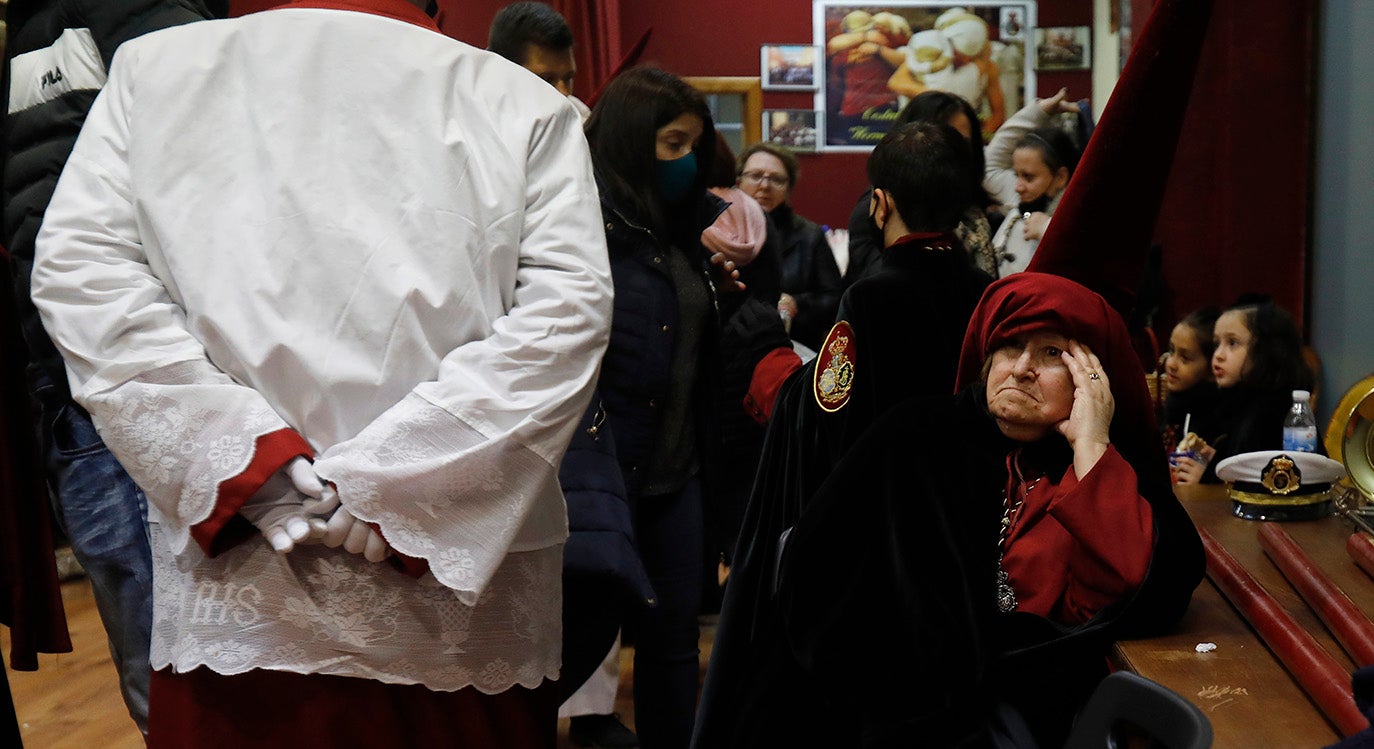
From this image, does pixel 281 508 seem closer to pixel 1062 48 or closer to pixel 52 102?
pixel 52 102

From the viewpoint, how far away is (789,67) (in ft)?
24.7

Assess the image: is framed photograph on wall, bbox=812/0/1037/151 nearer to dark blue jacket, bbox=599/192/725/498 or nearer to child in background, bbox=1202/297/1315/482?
child in background, bbox=1202/297/1315/482

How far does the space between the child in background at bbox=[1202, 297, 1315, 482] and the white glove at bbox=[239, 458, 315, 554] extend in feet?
8.09

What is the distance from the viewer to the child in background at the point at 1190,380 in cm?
366

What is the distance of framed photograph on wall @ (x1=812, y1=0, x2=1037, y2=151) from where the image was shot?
7.46m

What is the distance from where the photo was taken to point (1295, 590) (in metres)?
1.81

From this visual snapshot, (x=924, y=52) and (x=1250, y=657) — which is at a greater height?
(x=924, y=52)

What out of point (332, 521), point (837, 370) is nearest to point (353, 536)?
point (332, 521)

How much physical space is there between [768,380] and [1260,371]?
1.40 m

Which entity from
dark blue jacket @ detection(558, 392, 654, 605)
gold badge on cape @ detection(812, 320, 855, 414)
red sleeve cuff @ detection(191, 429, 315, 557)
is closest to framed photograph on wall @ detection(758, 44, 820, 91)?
gold badge on cape @ detection(812, 320, 855, 414)

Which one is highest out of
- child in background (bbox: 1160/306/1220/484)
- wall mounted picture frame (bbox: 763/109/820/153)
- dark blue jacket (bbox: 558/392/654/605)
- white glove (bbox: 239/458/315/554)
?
wall mounted picture frame (bbox: 763/109/820/153)

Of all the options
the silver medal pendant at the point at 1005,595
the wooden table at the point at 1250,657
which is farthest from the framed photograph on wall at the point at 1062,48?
the silver medal pendant at the point at 1005,595

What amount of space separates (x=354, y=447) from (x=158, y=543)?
333 mm

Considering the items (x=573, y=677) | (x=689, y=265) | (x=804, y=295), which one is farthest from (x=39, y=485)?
(x=804, y=295)
